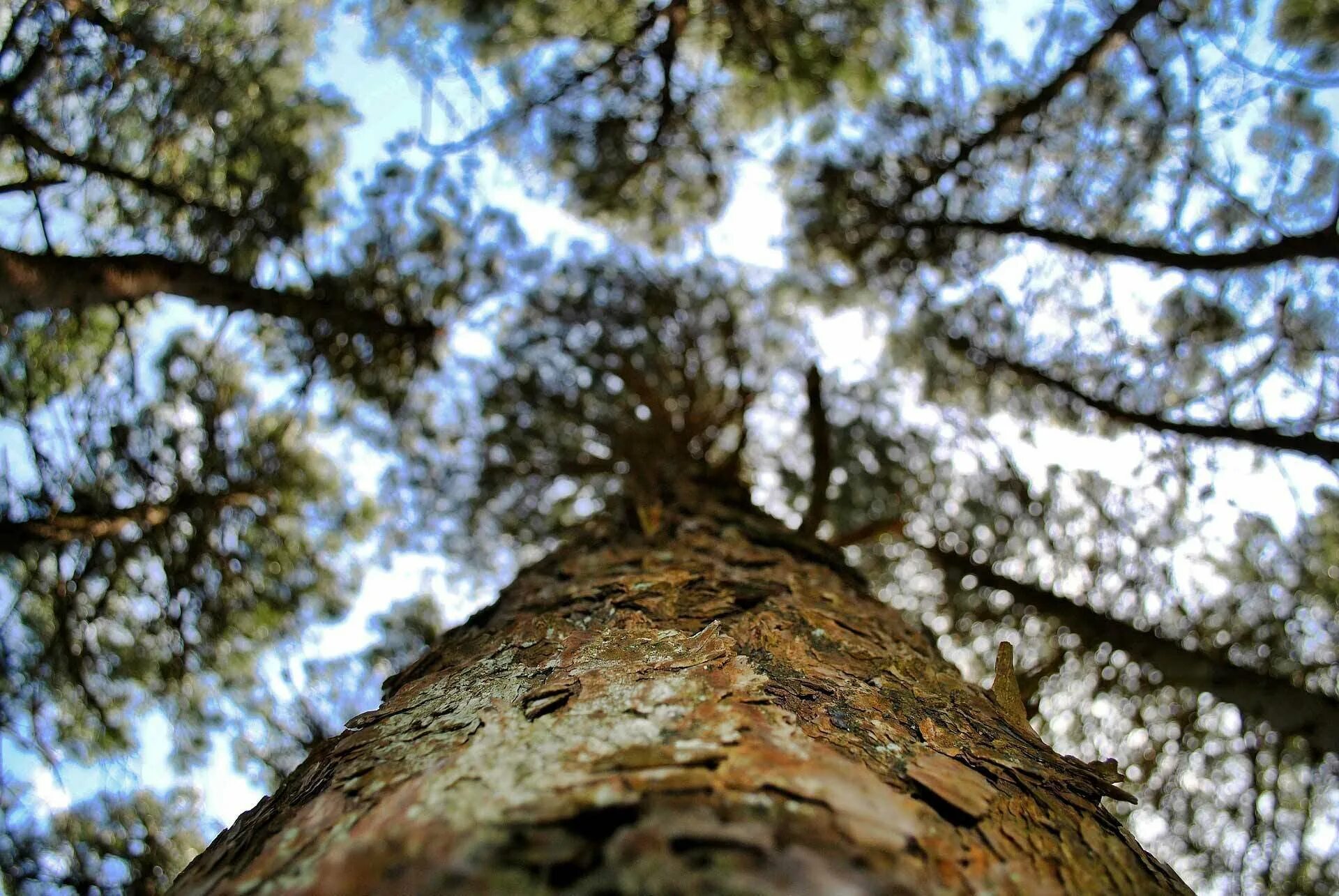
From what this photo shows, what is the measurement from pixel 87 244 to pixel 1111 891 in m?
5.24

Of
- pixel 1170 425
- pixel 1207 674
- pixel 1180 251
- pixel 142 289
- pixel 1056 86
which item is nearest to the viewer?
pixel 142 289

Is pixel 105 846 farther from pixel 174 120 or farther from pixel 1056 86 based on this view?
pixel 1056 86

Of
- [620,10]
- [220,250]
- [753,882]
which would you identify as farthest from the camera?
[620,10]

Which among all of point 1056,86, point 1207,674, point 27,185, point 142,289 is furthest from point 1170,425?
point 27,185

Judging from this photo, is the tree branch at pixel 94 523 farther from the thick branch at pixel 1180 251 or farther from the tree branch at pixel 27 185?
the thick branch at pixel 1180 251

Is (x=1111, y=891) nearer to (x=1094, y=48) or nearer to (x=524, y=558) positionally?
(x=1094, y=48)

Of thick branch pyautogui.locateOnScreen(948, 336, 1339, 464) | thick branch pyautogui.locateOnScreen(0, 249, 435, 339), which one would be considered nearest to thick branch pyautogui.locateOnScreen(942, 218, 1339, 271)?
thick branch pyautogui.locateOnScreen(948, 336, 1339, 464)

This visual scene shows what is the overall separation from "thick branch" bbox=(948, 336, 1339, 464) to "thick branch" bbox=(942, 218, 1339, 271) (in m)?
0.91

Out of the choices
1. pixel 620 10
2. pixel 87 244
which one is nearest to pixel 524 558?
pixel 87 244

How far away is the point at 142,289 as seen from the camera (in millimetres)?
4020

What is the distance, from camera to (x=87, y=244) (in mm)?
4184

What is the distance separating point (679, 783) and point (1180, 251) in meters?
4.94

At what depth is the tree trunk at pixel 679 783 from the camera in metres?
0.85

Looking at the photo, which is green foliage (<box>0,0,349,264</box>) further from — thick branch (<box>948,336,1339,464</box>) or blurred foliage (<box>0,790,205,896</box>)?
thick branch (<box>948,336,1339,464</box>)
